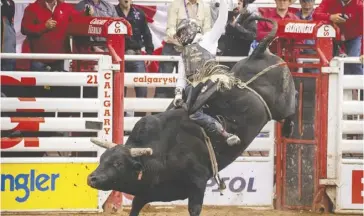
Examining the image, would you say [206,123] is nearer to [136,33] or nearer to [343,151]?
[343,151]

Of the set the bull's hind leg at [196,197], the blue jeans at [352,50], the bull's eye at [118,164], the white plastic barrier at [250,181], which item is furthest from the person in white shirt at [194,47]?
the blue jeans at [352,50]

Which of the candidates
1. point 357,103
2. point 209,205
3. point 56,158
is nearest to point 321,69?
point 357,103

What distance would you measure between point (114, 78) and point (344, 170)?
107 inches

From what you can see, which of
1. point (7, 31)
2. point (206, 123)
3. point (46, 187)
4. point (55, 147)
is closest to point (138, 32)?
point (7, 31)

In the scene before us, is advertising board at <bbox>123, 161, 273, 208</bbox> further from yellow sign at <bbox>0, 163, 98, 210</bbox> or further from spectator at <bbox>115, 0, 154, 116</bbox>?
spectator at <bbox>115, 0, 154, 116</bbox>

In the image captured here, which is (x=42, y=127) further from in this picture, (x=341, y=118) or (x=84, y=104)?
(x=341, y=118)

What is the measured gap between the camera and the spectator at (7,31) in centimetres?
1275

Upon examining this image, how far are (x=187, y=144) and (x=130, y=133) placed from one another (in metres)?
1.11

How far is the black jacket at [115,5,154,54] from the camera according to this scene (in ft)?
43.0

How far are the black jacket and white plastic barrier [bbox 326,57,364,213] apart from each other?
2266 millimetres

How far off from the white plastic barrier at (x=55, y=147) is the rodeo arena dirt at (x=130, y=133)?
0.01 meters

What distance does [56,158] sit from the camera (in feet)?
39.0

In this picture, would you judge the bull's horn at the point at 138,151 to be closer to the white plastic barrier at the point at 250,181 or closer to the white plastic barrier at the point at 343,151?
the white plastic barrier at the point at 250,181

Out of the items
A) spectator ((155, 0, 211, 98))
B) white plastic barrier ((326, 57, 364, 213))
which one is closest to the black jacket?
spectator ((155, 0, 211, 98))
